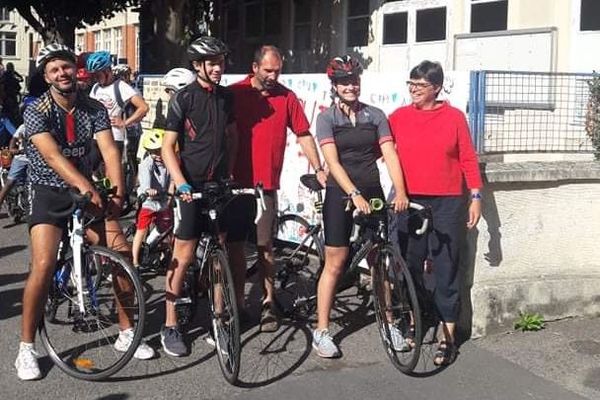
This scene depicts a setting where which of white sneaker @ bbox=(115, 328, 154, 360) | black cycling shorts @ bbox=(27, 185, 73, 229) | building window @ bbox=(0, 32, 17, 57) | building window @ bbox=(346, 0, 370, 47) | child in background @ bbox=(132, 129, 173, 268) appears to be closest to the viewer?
black cycling shorts @ bbox=(27, 185, 73, 229)

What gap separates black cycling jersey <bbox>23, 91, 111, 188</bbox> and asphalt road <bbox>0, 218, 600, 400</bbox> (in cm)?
116

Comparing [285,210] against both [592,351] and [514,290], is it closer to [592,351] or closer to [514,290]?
[514,290]

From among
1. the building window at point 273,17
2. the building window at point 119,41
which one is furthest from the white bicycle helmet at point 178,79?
the building window at point 119,41

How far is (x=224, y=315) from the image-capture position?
496 cm

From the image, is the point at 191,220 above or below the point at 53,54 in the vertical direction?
below

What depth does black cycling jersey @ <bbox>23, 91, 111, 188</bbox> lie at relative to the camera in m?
4.72

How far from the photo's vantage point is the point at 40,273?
4.80 meters

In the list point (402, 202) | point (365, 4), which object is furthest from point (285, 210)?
point (365, 4)

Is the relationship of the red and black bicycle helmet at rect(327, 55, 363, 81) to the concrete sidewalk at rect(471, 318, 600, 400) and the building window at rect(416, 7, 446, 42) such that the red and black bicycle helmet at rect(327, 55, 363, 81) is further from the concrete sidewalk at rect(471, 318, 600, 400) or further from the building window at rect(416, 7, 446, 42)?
the building window at rect(416, 7, 446, 42)

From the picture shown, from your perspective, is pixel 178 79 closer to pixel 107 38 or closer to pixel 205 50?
pixel 205 50

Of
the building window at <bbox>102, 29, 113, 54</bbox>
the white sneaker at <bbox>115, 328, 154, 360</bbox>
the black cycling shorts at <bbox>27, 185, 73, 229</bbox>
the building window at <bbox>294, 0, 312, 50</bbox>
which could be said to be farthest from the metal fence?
the building window at <bbox>102, 29, 113, 54</bbox>

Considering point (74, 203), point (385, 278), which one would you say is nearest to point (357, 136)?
point (385, 278)

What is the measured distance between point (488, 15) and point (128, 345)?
869cm

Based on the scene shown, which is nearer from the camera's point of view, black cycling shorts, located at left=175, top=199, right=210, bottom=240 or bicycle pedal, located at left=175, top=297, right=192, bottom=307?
black cycling shorts, located at left=175, top=199, right=210, bottom=240
